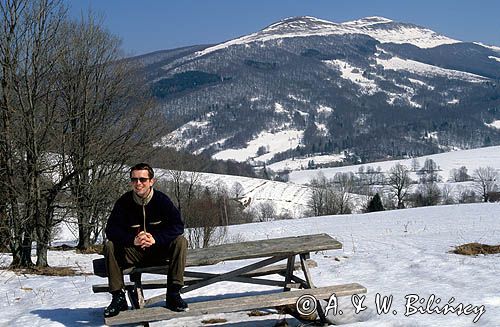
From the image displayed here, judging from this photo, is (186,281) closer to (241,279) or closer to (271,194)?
(241,279)

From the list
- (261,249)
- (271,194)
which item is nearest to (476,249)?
(261,249)

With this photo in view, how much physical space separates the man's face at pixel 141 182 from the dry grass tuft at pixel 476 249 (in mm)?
6442

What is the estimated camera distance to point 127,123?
21.7 meters

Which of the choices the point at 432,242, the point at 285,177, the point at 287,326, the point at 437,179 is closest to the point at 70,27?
the point at 432,242

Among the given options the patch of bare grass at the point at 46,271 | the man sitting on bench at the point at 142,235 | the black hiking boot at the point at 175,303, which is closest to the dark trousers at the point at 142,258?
the man sitting on bench at the point at 142,235

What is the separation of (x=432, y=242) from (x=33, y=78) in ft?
31.7

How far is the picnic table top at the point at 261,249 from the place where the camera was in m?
6.29

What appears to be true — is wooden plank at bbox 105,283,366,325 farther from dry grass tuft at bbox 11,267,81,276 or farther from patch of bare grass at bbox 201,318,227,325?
dry grass tuft at bbox 11,267,81,276

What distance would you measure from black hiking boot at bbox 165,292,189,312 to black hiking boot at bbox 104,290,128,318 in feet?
1.92

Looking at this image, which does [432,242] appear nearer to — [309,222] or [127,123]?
[127,123]

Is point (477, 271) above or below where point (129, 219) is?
below

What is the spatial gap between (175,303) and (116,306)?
691mm

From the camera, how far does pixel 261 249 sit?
652 centimetres

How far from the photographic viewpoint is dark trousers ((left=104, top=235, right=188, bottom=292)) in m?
6.05
